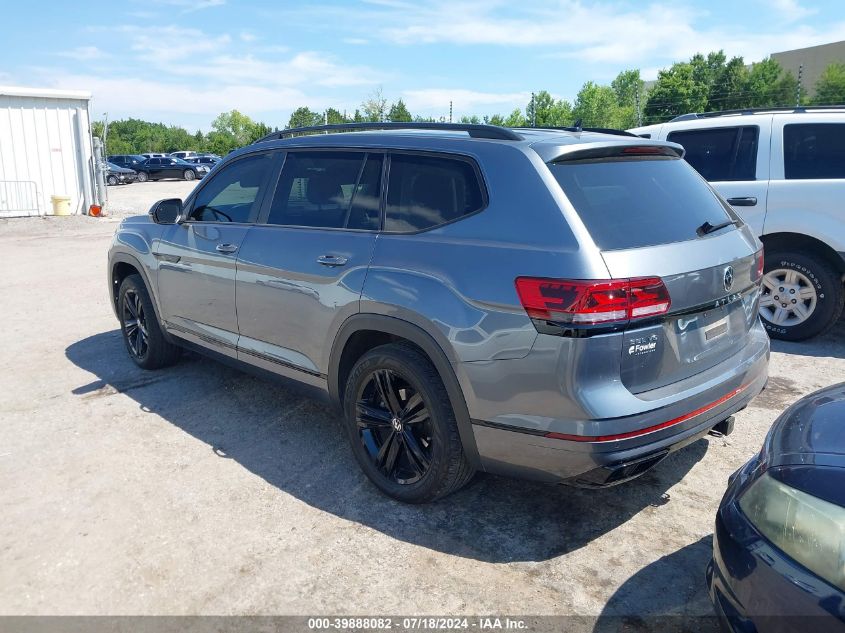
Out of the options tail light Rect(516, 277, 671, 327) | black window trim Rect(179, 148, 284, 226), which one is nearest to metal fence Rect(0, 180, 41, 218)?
black window trim Rect(179, 148, 284, 226)

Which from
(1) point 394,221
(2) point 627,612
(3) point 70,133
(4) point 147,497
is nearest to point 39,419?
(4) point 147,497

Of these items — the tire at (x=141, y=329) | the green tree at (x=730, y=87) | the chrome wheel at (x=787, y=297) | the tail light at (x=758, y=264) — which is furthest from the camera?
the green tree at (x=730, y=87)

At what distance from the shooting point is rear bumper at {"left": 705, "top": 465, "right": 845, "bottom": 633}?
1751mm

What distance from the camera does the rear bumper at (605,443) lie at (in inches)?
106

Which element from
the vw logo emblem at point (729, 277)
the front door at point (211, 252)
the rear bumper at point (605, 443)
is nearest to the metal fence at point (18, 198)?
the front door at point (211, 252)

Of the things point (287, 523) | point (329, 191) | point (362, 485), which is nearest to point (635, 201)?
point (329, 191)

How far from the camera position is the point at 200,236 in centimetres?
463

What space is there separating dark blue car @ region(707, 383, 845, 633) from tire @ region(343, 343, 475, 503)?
124 centimetres

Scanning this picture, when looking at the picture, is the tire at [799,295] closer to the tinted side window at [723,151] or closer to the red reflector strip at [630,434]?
the tinted side window at [723,151]

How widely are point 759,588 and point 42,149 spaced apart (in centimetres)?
2085

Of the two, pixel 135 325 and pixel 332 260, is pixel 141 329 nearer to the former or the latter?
pixel 135 325

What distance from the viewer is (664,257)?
2.83 m

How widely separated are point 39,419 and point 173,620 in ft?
8.75

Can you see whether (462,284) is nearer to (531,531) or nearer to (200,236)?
(531,531)
